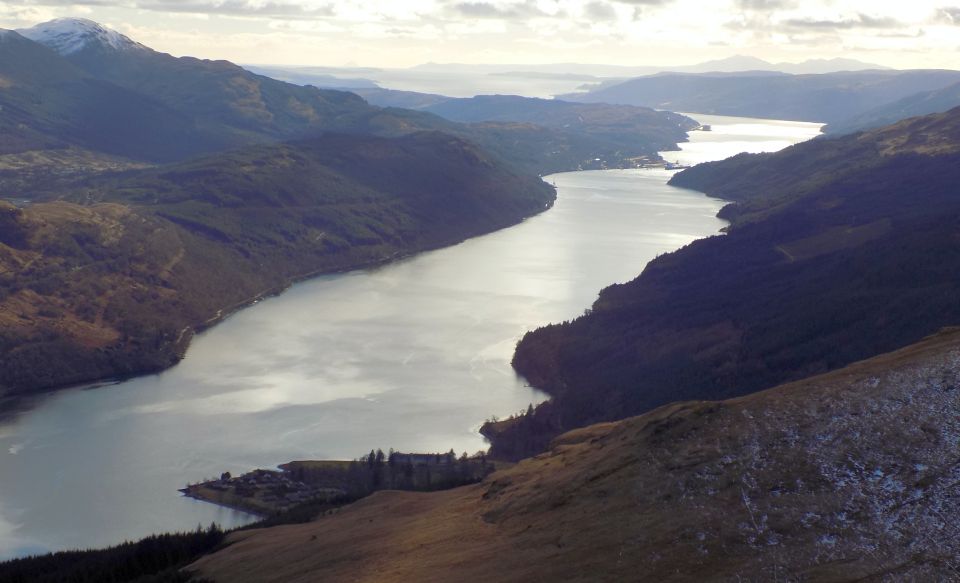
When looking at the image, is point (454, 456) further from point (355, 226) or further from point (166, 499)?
point (355, 226)

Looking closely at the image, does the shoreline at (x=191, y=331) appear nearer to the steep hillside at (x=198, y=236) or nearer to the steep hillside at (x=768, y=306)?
the steep hillside at (x=198, y=236)

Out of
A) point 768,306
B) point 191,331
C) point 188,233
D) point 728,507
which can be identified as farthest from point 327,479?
point 188,233

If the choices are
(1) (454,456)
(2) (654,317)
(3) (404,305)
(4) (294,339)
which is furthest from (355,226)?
(1) (454,456)

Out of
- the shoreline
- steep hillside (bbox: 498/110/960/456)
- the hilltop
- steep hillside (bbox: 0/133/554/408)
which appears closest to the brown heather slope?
steep hillside (bbox: 498/110/960/456)

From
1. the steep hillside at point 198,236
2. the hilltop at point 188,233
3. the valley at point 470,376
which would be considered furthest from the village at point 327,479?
the steep hillside at point 198,236

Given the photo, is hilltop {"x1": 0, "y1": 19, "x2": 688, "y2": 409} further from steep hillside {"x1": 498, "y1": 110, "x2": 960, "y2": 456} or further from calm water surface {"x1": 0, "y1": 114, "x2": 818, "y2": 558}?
steep hillside {"x1": 498, "y1": 110, "x2": 960, "y2": 456}
